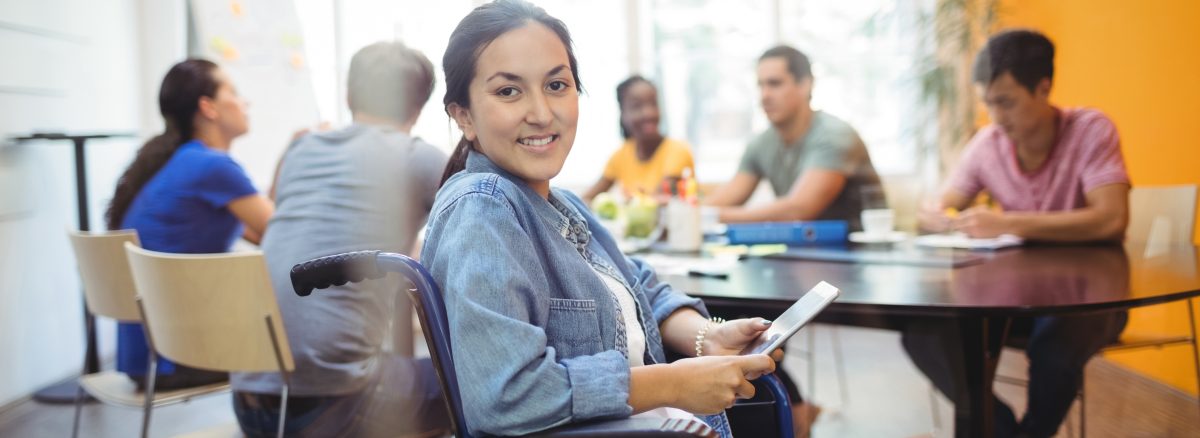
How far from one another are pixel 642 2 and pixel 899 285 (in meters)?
3.40

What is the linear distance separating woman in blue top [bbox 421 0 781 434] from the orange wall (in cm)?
173

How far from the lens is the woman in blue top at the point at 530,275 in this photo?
873mm

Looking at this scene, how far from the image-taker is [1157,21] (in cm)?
240

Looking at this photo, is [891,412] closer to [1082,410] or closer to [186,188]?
[1082,410]

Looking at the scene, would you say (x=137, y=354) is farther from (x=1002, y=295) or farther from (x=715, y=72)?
(x=715, y=72)

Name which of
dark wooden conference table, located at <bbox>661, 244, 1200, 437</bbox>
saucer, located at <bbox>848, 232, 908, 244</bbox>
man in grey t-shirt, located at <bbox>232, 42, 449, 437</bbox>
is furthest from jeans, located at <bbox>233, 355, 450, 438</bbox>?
saucer, located at <bbox>848, 232, 908, 244</bbox>

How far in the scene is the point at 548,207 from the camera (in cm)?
106

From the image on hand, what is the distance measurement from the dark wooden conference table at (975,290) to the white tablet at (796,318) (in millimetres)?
365

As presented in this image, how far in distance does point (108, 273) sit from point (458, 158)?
130 centimetres

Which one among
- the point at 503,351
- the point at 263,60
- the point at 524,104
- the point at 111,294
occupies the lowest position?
the point at 111,294

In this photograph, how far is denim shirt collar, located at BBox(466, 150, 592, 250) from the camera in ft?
3.42

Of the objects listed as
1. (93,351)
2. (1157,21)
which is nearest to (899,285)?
(1157,21)

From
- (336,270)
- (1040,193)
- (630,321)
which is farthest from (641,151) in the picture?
(336,270)

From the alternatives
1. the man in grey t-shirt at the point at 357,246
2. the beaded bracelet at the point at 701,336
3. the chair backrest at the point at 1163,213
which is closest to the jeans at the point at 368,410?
the man in grey t-shirt at the point at 357,246
